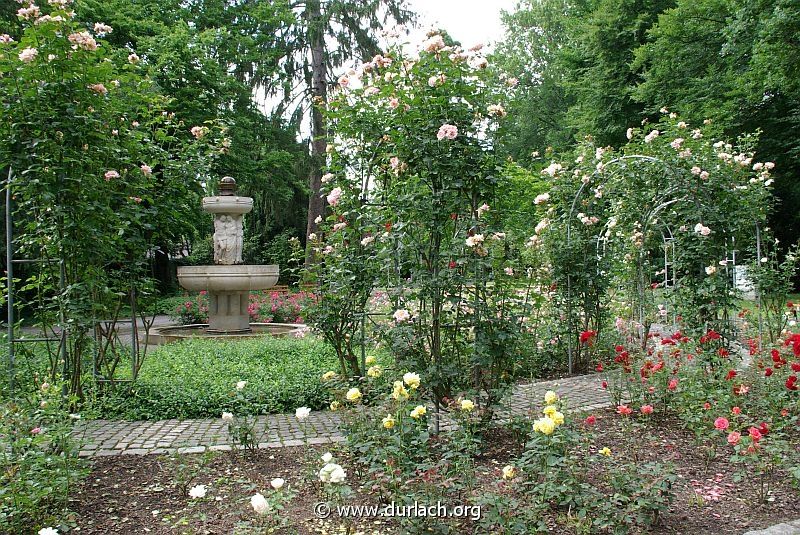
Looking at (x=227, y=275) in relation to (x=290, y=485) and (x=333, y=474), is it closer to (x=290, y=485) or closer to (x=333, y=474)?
(x=290, y=485)

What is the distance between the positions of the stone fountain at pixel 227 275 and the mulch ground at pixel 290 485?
5.66 m

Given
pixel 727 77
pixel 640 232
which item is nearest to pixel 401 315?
pixel 640 232

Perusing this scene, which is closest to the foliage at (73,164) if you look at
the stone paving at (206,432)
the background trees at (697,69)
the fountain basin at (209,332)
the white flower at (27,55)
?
the white flower at (27,55)

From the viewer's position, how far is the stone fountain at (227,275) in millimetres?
9492

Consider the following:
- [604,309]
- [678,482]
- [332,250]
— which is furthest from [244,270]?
[678,482]

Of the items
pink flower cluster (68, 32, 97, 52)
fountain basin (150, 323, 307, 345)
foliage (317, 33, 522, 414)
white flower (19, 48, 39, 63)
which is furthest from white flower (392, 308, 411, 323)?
fountain basin (150, 323, 307, 345)

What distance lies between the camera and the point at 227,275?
9.48 meters

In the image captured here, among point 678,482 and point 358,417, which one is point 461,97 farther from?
point 678,482

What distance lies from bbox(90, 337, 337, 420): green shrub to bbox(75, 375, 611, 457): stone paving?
0.54ft

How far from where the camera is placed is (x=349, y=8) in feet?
58.4

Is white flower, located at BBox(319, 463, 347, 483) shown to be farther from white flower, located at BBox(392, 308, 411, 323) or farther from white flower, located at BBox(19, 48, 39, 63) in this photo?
white flower, located at BBox(19, 48, 39, 63)

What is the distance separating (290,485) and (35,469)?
1329 millimetres

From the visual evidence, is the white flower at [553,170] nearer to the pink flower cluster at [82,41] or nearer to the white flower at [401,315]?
the white flower at [401,315]

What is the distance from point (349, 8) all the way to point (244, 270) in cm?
1139
